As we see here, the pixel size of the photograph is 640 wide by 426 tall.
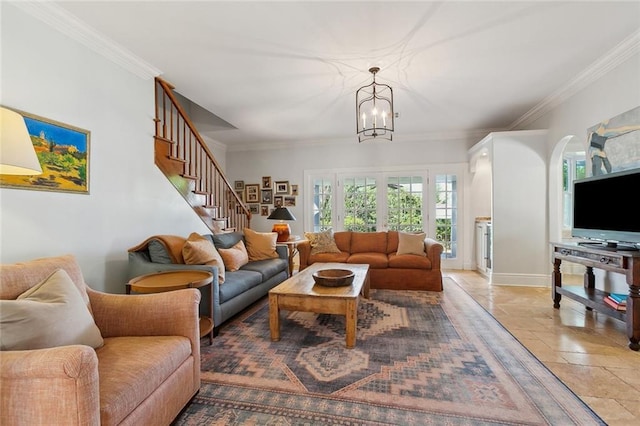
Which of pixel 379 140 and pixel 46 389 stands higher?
pixel 379 140

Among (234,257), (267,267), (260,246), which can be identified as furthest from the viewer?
(260,246)

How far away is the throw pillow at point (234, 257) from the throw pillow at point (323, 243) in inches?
48.3

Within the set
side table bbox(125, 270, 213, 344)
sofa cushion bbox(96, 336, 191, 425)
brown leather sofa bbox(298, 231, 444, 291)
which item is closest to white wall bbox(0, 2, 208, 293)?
side table bbox(125, 270, 213, 344)

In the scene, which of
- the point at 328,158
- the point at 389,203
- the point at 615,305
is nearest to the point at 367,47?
the point at 615,305

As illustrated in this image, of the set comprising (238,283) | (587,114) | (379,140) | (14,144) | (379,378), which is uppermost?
(379,140)

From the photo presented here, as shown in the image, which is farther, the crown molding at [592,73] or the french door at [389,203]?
the french door at [389,203]

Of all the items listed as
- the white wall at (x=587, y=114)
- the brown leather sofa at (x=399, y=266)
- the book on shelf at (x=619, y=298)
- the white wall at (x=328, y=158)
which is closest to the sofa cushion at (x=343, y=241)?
the brown leather sofa at (x=399, y=266)

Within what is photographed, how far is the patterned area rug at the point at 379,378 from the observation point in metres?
1.56

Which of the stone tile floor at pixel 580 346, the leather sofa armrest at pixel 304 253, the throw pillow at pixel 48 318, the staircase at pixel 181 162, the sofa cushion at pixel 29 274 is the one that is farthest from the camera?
the leather sofa armrest at pixel 304 253

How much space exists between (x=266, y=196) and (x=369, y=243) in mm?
2722

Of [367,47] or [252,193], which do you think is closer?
[367,47]

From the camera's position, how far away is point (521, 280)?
4.30m

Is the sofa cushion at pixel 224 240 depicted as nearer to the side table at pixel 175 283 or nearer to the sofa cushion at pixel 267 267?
the sofa cushion at pixel 267 267

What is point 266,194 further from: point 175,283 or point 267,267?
point 175,283
